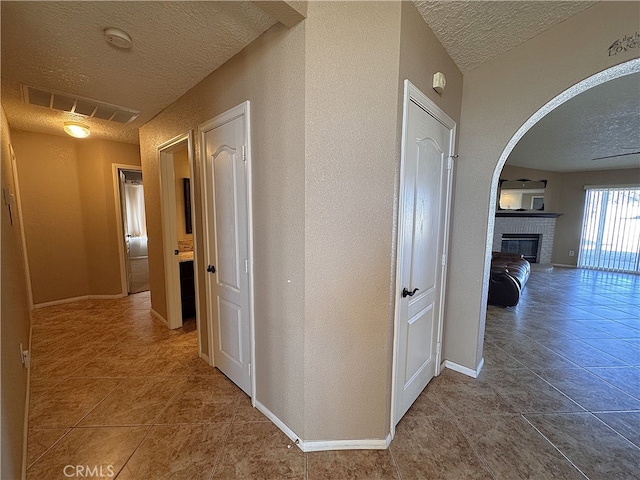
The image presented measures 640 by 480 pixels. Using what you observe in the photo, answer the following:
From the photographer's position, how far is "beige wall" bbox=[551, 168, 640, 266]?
6.88 meters

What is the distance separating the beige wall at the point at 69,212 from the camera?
12.2 ft

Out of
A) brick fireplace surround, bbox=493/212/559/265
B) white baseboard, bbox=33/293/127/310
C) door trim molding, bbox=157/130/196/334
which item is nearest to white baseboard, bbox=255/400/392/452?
door trim molding, bbox=157/130/196/334

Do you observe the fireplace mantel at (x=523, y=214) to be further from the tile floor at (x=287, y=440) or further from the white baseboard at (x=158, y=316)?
the white baseboard at (x=158, y=316)

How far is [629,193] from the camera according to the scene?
21.0 ft

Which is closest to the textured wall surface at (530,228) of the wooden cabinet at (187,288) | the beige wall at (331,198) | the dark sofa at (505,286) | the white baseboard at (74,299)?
the dark sofa at (505,286)

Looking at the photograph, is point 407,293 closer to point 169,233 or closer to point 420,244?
point 420,244

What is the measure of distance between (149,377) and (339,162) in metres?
2.34

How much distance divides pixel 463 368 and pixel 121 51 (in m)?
3.47

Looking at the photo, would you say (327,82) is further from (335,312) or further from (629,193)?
(629,193)

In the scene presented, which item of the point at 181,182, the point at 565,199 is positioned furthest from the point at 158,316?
the point at 565,199

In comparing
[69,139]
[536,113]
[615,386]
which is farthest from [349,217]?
[69,139]

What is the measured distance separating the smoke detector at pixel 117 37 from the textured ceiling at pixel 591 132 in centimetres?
391
